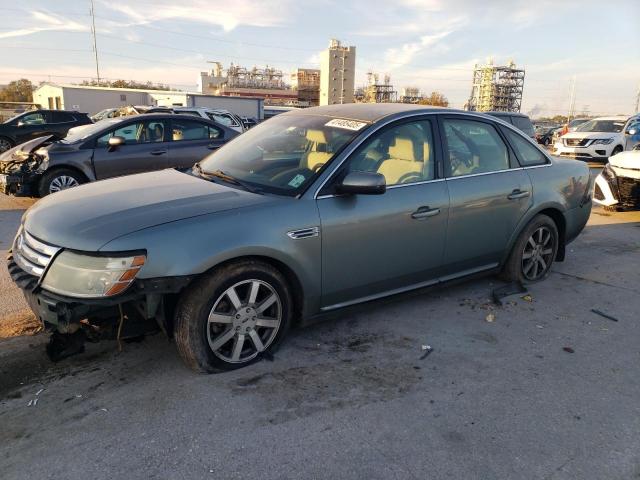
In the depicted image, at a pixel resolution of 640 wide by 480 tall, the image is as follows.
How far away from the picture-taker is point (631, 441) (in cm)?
260

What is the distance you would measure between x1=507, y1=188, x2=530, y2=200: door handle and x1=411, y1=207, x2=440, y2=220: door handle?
0.95 m

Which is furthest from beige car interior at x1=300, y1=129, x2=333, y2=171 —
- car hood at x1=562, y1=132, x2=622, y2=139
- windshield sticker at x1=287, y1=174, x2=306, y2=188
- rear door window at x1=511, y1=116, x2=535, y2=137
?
car hood at x1=562, y1=132, x2=622, y2=139

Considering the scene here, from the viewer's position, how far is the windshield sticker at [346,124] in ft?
12.2

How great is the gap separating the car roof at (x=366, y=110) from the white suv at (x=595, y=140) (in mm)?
14864

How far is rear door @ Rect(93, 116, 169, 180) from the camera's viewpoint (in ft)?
26.7

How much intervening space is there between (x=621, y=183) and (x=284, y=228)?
282 inches

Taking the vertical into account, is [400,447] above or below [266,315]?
→ below

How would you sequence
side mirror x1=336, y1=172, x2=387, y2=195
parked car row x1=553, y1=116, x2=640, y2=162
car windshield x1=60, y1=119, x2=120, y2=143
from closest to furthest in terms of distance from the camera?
side mirror x1=336, y1=172, x2=387, y2=195
car windshield x1=60, y1=119, x2=120, y2=143
parked car row x1=553, y1=116, x2=640, y2=162

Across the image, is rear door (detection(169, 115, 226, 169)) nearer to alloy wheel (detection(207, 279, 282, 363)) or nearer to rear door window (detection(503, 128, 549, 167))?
rear door window (detection(503, 128, 549, 167))

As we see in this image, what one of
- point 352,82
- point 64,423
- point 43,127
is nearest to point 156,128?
point 64,423

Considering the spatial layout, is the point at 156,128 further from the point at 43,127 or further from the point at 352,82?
the point at 352,82

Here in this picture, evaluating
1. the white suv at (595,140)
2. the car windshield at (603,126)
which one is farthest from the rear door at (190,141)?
the car windshield at (603,126)

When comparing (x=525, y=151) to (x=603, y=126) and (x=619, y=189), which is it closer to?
(x=619, y=189)

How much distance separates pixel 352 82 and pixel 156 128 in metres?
115
